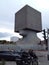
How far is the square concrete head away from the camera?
81869mm

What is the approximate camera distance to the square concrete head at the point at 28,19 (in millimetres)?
81869

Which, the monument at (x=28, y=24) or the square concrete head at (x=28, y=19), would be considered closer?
the square concrete head at (x=28, y=19)

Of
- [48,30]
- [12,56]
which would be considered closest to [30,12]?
[48,30]

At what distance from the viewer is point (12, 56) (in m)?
26.4

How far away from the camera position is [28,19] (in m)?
82.4

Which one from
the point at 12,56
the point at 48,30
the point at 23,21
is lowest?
the point at 12,56

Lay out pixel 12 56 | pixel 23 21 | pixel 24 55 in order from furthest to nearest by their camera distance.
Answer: pixel 23 21, pixel 12 56, pixel 24 55

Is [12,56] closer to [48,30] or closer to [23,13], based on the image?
[48,30]

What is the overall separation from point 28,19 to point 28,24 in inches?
73.4

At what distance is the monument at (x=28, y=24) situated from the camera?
269 feet

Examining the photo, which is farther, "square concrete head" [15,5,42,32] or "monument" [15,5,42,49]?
"monument" [15,5,42,49]

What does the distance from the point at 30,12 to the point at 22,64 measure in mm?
66954

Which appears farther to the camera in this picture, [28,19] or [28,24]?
[28,19]

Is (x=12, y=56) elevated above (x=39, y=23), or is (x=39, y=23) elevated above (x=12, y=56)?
(x=39, y=23)
